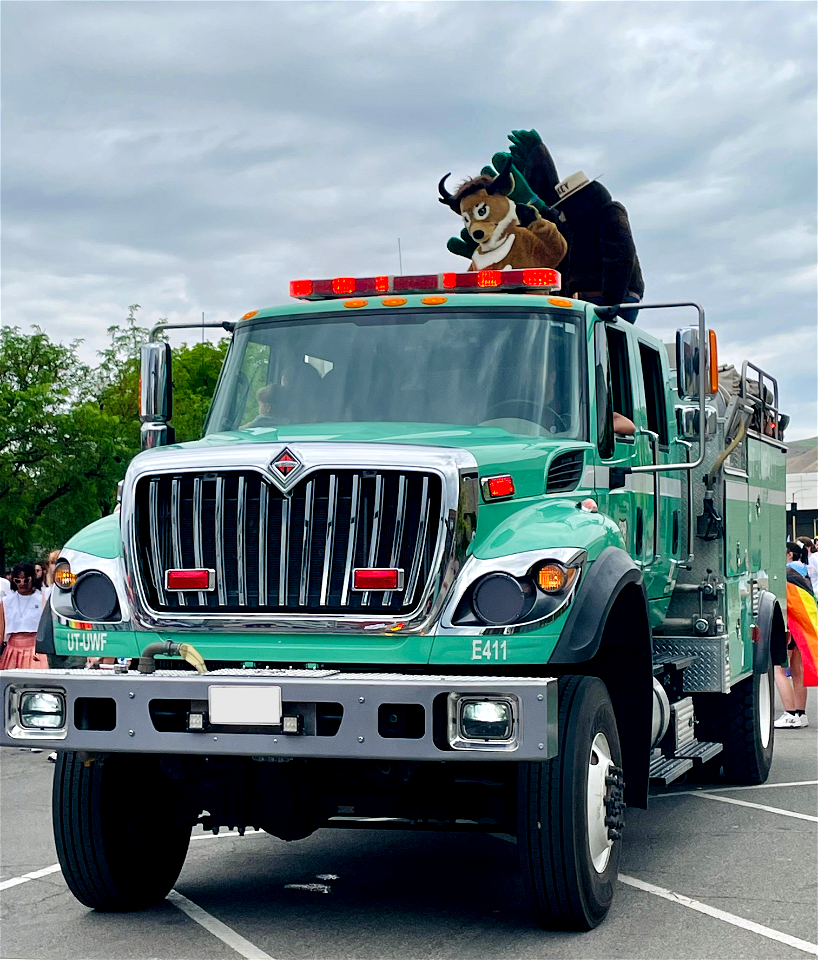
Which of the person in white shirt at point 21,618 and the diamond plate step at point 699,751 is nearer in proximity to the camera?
the diamond plate step at point 699,751

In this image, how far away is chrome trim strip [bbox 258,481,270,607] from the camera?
18.7ft

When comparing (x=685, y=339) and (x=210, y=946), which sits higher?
(x=685, y=339)

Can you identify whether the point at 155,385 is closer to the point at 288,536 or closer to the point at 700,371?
the point at 288,536

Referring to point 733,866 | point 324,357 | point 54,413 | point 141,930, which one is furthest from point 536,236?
point 54,413

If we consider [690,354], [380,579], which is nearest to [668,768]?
[690,354]

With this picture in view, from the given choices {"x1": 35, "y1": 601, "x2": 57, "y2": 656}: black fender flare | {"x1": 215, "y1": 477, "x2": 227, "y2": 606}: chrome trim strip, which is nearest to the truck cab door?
{"x1": 215, "y1": 477, "x2": 227, "y2": 606}: chrome trim strip

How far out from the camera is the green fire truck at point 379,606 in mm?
5398

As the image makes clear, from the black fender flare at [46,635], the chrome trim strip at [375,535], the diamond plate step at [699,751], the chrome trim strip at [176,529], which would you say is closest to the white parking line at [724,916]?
the diamond plate step at [699,751]

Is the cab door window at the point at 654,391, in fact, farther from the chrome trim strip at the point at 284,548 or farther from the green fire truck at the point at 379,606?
the chrome trim strip at the point at 284,548

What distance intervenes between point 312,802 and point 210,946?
73 cm

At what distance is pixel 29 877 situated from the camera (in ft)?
23.4

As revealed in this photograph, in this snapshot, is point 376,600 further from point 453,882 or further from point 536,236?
point 536,236

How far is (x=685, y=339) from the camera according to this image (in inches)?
259

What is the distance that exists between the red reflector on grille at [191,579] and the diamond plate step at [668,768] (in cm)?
251
